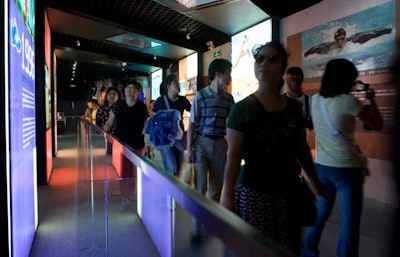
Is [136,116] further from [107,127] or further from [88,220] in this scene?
[88,220]

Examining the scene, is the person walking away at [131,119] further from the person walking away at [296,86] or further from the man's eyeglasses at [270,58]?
the man's eyeglasses at [270,58]

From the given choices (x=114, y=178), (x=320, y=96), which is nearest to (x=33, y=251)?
(x=114, y=178)

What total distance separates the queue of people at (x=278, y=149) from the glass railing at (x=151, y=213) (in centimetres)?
8

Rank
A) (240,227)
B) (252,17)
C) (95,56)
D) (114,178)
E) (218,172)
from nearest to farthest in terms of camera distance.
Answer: (240,227)
(114,178)
(218,172)
(252,17)
(95,56)

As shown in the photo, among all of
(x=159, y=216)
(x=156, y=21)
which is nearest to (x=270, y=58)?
(x=159, y=216)

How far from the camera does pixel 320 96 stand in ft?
7.52

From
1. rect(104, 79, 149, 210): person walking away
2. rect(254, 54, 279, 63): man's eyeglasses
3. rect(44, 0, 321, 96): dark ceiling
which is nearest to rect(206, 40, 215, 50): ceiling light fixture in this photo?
rect(44, 0, 321, 96): dark ceiling

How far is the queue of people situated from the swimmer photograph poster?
1.76m

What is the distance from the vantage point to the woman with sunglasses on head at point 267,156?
1.58 metres

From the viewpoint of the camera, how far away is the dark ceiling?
6.62m

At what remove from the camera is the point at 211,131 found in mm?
2994

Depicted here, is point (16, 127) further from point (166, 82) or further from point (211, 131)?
point (166, 82)

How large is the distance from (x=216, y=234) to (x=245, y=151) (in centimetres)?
85

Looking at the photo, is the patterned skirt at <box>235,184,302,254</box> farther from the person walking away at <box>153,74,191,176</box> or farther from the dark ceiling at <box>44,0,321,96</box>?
the dark ceiling at <box>44,0,321,96</box>
